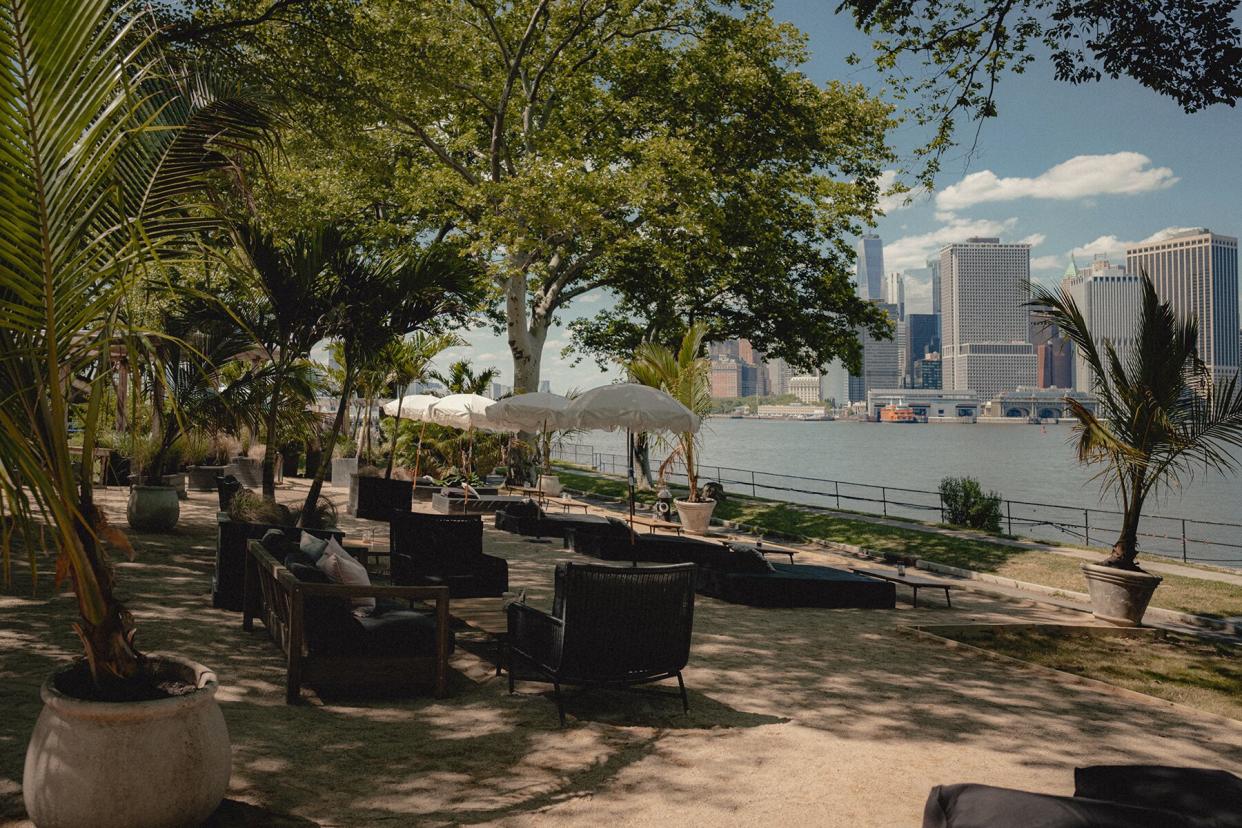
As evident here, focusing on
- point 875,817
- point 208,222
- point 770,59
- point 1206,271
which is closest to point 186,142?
point 208,222

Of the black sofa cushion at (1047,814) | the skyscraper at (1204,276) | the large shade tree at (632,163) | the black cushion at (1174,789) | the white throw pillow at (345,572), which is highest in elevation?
the skyscraper at (1204,276)

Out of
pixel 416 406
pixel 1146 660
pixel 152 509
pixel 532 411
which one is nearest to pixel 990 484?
pixel 416 406

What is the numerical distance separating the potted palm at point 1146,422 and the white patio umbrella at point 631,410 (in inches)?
200

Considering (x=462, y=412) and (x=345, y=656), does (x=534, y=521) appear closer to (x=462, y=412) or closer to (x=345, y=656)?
(x=462, y=412)

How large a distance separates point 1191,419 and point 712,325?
17381 millimetres

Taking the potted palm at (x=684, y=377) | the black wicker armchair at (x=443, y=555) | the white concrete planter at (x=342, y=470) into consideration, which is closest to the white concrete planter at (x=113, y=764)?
the black wicker armchair at (x=443, y=555)

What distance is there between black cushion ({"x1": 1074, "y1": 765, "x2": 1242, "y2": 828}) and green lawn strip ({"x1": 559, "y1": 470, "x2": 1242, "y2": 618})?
9.39 metres

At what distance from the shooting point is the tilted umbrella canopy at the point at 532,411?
14.9 meters

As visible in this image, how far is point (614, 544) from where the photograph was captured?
13.0 m

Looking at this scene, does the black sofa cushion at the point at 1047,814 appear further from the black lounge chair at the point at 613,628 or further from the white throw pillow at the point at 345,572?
the white throw pillow at the point at 345,572

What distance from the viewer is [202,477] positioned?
19.8 metres

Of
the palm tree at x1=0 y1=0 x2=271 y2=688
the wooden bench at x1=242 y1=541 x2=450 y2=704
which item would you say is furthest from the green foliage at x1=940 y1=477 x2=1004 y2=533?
the palm tree at x1=0 y1=0 x2=271 y2=688

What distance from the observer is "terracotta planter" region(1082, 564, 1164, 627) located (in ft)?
32.3

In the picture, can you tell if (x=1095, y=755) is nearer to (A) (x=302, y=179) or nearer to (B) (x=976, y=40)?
(B) (x=976, y=40)
